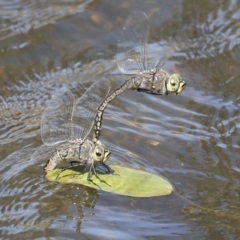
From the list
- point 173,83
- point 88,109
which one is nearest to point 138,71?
point 173,83

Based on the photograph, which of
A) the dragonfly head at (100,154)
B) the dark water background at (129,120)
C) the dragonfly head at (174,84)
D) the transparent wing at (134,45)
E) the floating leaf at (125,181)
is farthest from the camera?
the transparent wing at (134,45)

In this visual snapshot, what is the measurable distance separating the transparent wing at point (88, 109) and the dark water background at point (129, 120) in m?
0.25

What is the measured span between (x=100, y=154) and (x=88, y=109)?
345mm

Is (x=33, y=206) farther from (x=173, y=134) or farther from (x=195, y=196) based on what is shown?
(x=173, y=134)

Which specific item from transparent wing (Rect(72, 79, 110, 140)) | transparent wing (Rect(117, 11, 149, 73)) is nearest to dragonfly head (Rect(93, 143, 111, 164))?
transparent wing (Rect(72, 79, 110, 140))

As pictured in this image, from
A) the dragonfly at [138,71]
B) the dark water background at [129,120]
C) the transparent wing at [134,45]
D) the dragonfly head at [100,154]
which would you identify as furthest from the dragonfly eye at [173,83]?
the dragonfly head at [100,154]

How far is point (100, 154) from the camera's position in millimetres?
3746

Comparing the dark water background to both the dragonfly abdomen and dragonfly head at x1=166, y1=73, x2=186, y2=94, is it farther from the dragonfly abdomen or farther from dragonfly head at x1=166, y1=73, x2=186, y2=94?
dragonfly head at x1=166, y1=73, x2=186, y2=94

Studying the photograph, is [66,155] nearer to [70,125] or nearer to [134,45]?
[70,125]

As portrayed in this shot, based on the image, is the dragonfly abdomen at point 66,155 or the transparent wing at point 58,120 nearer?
the dragonfly abdomen at point 66,155

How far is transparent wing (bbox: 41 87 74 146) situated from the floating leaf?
0.69 ft

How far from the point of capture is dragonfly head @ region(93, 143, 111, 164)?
3.75 m

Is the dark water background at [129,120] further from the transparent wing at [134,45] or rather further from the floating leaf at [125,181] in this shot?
the transparent wing at [134,45]

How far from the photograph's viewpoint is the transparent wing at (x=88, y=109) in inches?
156
